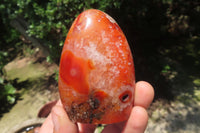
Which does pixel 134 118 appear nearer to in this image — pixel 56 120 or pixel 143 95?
pixel 143 95

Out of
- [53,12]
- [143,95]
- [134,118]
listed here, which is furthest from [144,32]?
[134,118]

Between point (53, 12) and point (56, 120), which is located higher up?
point (53, 12)

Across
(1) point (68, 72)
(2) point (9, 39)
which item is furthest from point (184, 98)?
(2) point (9, 39)

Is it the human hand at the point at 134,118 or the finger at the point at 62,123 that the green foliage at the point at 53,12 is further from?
the finger at the point at 62,123

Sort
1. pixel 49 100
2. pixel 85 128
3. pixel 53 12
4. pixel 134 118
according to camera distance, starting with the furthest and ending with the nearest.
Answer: pixel 49 100 < pixel 53 12 < pixel 85 128 < pixel 134 118

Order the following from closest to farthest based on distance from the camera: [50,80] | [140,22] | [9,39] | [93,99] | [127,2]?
[93,99], [127,2], [50,80], [140,22], [9,39]

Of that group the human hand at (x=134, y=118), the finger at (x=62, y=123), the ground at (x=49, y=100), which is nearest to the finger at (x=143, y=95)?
the human hand at (x=134, y=118)

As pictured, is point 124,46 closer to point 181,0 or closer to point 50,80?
point 50,80

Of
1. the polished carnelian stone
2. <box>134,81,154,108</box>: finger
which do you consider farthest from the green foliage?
<box>134,81,154,108</box>: finger
